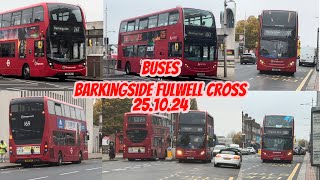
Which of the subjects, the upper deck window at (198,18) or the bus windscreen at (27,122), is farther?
the bus windscreen at (27,122)

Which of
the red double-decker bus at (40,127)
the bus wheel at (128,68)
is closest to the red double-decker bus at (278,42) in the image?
the bus wheel at (128,68)

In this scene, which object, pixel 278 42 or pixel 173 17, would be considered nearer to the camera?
pixel 173 17

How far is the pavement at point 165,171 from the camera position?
30.5 ft

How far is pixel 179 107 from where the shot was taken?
420 inches

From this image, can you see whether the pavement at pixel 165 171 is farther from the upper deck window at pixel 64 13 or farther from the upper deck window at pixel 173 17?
the upper deck window at pixel 64 13

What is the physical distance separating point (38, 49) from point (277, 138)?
7.42 meters

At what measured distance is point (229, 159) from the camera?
938 cm

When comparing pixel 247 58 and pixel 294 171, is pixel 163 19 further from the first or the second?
pixel 294 171

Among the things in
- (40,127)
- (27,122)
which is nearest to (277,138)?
(40,127)

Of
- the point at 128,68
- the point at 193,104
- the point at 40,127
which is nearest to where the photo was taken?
the point at 193,104

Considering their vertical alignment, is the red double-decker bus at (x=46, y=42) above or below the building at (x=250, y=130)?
above

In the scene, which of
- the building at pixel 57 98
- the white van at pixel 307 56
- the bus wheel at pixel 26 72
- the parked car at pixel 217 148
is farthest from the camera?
the bus wheel at pixel 26 72

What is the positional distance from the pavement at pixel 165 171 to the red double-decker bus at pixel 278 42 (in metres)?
2.67

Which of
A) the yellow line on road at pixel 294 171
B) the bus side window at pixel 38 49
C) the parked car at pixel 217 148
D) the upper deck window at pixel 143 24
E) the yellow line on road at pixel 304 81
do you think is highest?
the upper deck window at pixel 143 24
